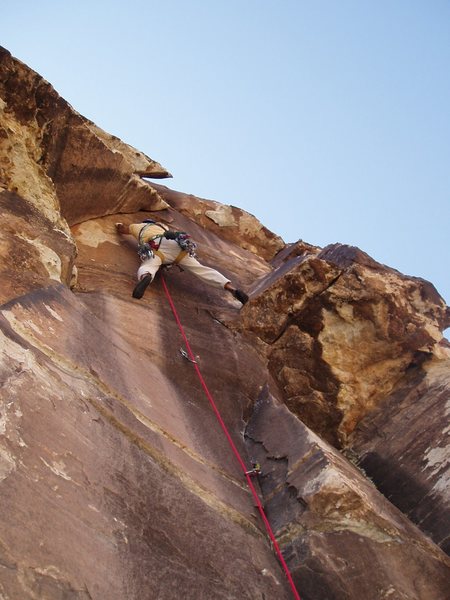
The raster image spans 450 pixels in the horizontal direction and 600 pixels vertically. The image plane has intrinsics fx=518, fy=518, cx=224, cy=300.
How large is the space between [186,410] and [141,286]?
2020mm

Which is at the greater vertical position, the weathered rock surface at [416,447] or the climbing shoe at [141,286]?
the weathered rock surface at [416,447]

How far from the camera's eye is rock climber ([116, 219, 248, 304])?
7.06 meters

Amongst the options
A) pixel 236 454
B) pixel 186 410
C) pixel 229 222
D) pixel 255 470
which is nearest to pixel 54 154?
pixel 186 410

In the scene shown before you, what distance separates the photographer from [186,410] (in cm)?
464

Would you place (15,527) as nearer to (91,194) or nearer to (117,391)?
(117,391)

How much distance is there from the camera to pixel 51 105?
19.1ft

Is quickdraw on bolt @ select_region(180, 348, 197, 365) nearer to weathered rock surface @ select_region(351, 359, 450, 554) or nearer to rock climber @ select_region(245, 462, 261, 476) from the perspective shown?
rock climber @ select_region(245, 462, 261, 476)

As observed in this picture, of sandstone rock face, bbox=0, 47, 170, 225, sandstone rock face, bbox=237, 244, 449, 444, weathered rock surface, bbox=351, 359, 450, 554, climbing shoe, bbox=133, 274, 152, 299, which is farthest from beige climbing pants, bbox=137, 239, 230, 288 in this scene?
weathered rock surface, bbox=351, 359, 450, 554

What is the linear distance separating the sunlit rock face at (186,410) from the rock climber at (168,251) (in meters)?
0.19

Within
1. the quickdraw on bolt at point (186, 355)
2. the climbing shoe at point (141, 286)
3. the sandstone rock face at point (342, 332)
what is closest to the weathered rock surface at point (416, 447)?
the sandstone rock face at point (342, 332)

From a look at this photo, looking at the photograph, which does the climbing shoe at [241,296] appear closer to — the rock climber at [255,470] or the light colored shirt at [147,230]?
the light colored shirt at [147,230]

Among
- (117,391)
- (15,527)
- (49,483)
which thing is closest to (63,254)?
(117,391)

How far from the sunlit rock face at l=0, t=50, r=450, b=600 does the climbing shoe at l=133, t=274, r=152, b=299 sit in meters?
0.10

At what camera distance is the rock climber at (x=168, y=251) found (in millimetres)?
7062
